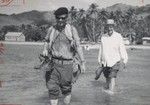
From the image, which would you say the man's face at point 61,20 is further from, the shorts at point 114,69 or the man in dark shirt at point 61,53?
the shorts at point 114,69

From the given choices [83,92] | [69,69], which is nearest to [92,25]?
[83,92]

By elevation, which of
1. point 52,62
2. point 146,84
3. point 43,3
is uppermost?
point 43,3

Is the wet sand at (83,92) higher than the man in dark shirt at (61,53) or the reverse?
the reverse

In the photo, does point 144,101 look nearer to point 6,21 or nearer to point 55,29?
point 55,29

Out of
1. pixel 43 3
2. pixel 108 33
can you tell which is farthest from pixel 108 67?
A: pixel 43 3

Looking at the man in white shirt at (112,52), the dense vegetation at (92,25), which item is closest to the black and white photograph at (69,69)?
the man in white shirt at (112,52)

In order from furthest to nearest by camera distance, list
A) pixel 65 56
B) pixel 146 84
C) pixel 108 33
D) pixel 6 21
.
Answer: pixel 6 21 → pixel 146 84 → pixel 108 33 → pixel 65 56

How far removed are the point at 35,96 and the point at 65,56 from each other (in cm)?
142

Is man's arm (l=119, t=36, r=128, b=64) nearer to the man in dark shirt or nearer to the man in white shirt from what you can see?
the man in white shirt

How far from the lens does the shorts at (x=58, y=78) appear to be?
14.5 feet

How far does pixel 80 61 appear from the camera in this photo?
4504 mm

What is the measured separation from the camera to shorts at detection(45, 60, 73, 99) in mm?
4422

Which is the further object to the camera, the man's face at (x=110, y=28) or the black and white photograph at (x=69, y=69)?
the man's face at (x=110, y=28)

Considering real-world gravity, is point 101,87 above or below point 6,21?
below
